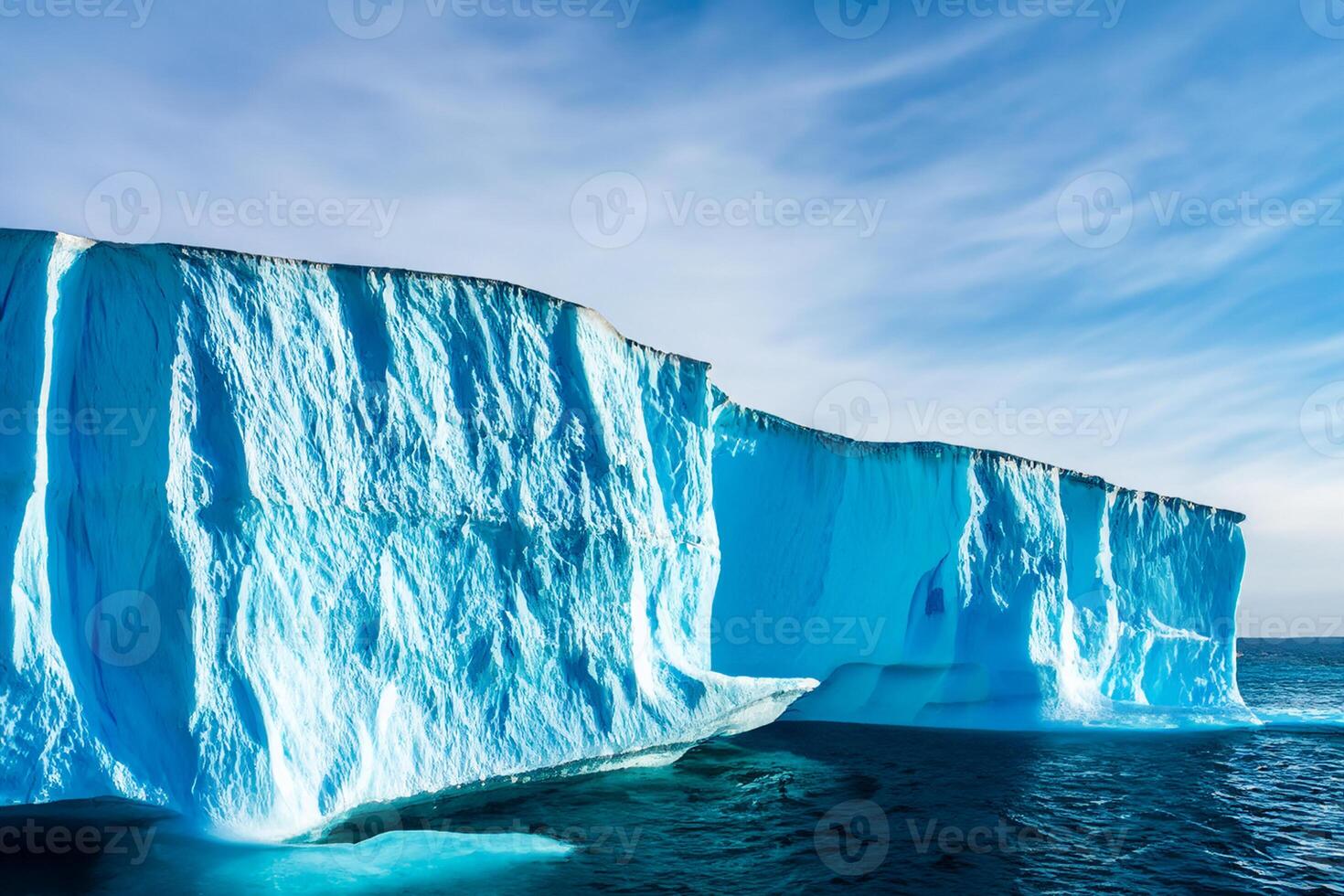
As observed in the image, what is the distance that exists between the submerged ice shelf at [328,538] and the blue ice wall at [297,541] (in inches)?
0.9

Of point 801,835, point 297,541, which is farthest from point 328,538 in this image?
point 801,835

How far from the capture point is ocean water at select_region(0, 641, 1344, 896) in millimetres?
7121

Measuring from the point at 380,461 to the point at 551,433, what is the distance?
2163 mm

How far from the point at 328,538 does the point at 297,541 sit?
293 millimetres

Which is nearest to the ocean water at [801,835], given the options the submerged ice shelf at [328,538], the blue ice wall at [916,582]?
the submerged ice shelf at [328,538]

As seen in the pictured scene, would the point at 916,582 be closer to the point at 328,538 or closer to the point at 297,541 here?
the point at 328,538

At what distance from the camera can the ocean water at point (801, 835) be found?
712 centimetres

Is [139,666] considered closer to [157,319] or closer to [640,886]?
[157,319]

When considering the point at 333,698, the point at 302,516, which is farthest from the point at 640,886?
the point at 302,516

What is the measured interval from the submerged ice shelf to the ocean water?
56cm

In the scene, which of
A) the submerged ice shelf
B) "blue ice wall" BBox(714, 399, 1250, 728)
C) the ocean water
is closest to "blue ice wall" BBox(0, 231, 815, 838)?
the submerged ice shelf

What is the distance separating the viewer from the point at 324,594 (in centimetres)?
816

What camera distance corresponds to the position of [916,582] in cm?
1777

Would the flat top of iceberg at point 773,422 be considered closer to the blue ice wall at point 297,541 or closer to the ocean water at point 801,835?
the blue ice wall at point 297,541
